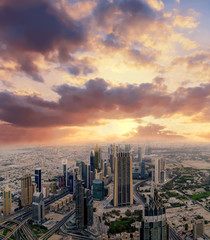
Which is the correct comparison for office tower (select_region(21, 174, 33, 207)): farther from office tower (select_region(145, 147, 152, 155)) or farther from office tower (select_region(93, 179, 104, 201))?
office tower (select_region(145, 147, 152, 155))

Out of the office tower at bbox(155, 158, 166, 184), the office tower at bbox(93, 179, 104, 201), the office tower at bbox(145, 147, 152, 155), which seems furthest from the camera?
the office tower at bbox(145, 147, 152, 155)

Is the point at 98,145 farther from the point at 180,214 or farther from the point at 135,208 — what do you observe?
the point at 180,214

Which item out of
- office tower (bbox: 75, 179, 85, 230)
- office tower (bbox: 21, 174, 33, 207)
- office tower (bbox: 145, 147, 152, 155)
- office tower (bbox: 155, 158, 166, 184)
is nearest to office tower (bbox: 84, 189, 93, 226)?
office tower (bbox: 75, 179, 85, 230)

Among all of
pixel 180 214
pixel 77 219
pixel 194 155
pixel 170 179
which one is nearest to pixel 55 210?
pixel 77 219

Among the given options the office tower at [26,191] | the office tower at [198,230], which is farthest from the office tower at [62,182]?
the office tower at [198,230]

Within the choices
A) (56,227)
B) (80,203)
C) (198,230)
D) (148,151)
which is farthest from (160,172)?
(56,227)

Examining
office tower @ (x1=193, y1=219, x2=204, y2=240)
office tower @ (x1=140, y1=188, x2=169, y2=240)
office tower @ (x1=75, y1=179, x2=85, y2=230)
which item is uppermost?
office tower @ (x1=140, y1=188, x2=169, y2=240)
